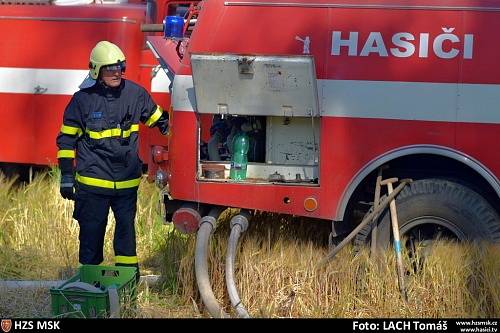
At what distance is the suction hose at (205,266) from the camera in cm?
566

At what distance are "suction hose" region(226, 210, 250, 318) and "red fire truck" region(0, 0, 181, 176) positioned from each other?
2898 millimetres

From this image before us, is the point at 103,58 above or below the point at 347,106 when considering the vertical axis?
above

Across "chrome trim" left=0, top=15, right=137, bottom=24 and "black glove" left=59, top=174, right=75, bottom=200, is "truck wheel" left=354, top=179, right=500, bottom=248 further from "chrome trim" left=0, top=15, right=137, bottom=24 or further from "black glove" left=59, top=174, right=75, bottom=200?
"chrome trim" left=0, top=15, right=137, bottom=24

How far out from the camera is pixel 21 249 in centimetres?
765

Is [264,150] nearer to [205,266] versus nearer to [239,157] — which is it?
[239,157]

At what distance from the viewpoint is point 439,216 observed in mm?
5965

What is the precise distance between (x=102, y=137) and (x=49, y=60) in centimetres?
291

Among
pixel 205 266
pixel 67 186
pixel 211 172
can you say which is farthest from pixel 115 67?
pixel 205 266

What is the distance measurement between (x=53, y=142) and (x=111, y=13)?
136 cm

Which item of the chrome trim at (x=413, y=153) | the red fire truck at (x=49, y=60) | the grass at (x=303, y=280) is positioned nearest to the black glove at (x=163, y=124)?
the grass at (x=303, y=280)

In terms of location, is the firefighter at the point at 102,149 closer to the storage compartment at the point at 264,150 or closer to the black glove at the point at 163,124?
the black glove at the point at 163,124

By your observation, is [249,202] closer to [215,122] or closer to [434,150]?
[215,122]

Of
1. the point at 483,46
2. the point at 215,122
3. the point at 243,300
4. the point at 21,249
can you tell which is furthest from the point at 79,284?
the point at 483,46

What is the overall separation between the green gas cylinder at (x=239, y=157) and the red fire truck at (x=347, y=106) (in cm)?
6
